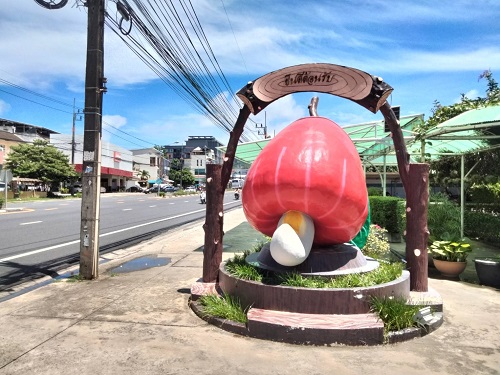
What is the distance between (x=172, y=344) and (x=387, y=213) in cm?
1123

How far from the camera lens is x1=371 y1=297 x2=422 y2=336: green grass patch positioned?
455 cm

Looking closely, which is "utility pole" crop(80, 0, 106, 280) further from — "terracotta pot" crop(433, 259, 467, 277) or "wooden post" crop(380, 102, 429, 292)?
"terracotta pot" crop(433, 259, 467, 277)

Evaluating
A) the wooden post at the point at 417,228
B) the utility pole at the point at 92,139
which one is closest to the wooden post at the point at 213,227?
the utility pole at the point at 92,139

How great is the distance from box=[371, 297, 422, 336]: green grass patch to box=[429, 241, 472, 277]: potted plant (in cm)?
336

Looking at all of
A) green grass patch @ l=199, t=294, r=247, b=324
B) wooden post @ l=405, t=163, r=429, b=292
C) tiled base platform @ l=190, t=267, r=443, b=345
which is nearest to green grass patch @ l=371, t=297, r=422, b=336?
tiled base platform @ l=190, t=267, r=443, b=345

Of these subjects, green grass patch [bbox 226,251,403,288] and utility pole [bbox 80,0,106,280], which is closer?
green grass patch [bbox 226,251,403,288]

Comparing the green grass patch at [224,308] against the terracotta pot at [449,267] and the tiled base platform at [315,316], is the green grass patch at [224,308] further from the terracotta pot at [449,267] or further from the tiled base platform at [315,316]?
the terracotta pot at [449,267]

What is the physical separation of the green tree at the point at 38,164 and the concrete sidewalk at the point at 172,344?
141ft

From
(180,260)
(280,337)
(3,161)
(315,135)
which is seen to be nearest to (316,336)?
(280,337)

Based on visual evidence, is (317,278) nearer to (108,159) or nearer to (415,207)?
(415,207)

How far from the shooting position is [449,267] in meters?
7.67

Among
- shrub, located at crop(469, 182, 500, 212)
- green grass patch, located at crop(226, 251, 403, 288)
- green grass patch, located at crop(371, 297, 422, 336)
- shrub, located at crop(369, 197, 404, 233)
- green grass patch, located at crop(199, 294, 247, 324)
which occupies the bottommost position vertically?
green grass patch, located at crop(199, 294, 247, 324)

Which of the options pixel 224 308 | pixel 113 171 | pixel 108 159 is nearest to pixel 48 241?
pixel 224 308

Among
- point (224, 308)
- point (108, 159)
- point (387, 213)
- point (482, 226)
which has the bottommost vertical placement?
point (224, 308)
